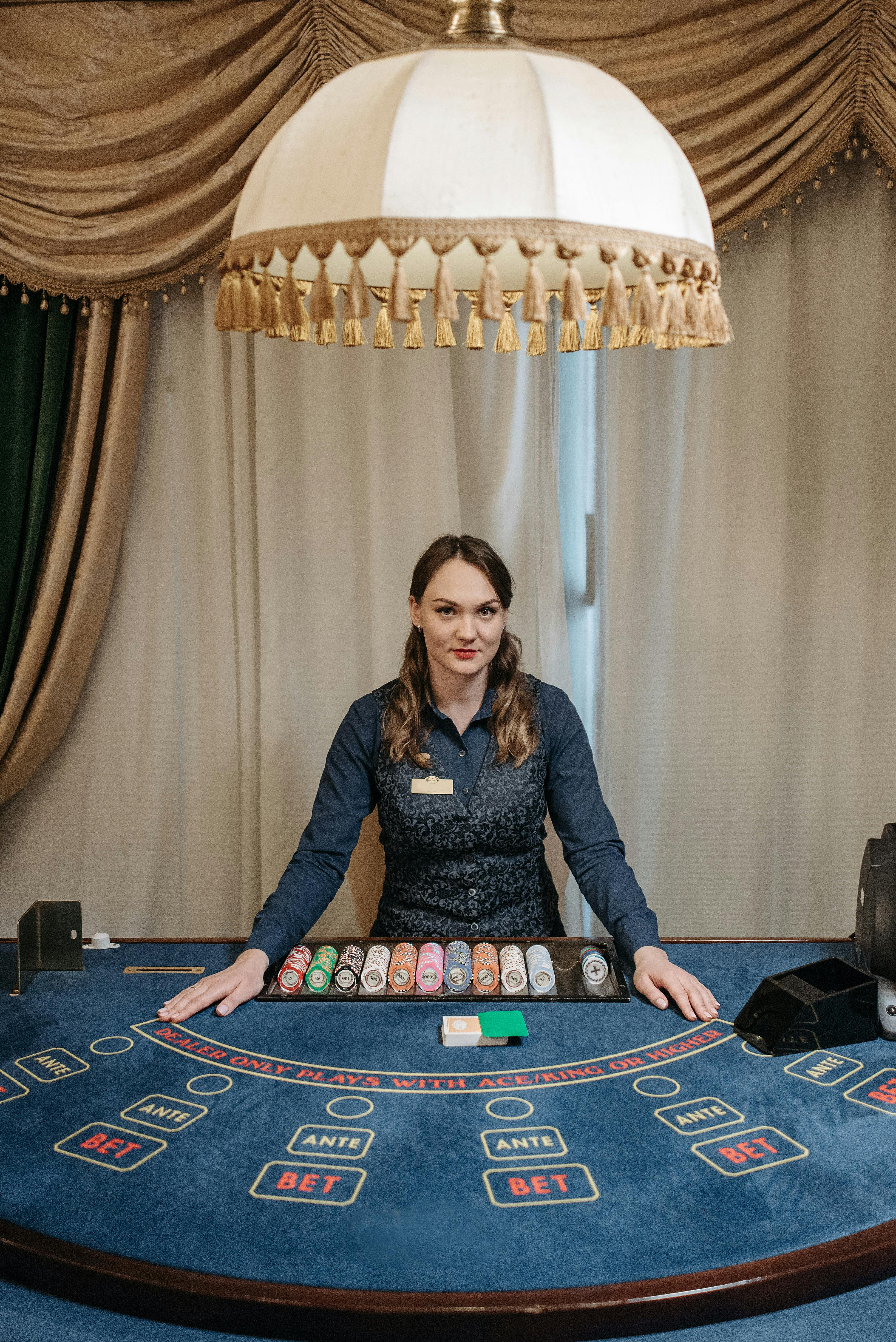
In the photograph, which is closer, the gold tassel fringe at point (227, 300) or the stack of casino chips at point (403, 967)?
the gold tassel fringe at point (227, 300)

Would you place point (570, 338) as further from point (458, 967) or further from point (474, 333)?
point (458, 967)

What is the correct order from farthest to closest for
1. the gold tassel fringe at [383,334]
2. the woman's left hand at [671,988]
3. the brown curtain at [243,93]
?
the brown curtain at [243,93]
the woman's left hand at [671,988]
the gold tassel fringe at [383,334]

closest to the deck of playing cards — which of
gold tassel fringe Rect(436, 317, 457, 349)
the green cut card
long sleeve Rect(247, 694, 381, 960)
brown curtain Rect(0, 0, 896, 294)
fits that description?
the green cut card

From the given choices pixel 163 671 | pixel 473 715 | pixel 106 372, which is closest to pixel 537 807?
pixel 473 715

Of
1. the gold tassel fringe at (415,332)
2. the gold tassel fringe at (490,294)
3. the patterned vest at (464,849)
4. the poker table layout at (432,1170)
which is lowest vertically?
the poker table layout at (432,1170)

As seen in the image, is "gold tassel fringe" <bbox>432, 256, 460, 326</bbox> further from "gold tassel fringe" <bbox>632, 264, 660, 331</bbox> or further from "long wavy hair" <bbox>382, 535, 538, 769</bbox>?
"long wavy hair" <bbox>382, 535, 538, 769</bbox>

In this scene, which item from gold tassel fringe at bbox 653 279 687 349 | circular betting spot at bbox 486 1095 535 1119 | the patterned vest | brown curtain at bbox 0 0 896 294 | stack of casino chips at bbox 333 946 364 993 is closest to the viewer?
gold tassel fringe at bbox 653 279 687 349

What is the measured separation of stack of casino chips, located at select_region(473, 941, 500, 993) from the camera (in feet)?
5.22

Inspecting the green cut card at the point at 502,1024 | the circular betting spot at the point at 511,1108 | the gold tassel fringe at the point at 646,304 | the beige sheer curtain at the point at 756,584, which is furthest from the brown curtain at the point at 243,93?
the circular betting spot at the point at 511,1108

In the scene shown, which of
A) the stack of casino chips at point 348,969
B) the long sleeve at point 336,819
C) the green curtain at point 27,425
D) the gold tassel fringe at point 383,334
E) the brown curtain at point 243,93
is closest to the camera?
the gold tassel fringe at point 383,334

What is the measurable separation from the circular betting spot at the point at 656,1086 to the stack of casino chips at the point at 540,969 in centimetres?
28

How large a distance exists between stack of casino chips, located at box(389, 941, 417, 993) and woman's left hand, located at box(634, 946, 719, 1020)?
13.6 inches

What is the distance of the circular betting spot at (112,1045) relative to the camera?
1415 millimetres

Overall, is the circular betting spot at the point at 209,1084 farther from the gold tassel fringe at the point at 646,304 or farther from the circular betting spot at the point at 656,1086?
the gold tassel fringe at the point at 646,304
